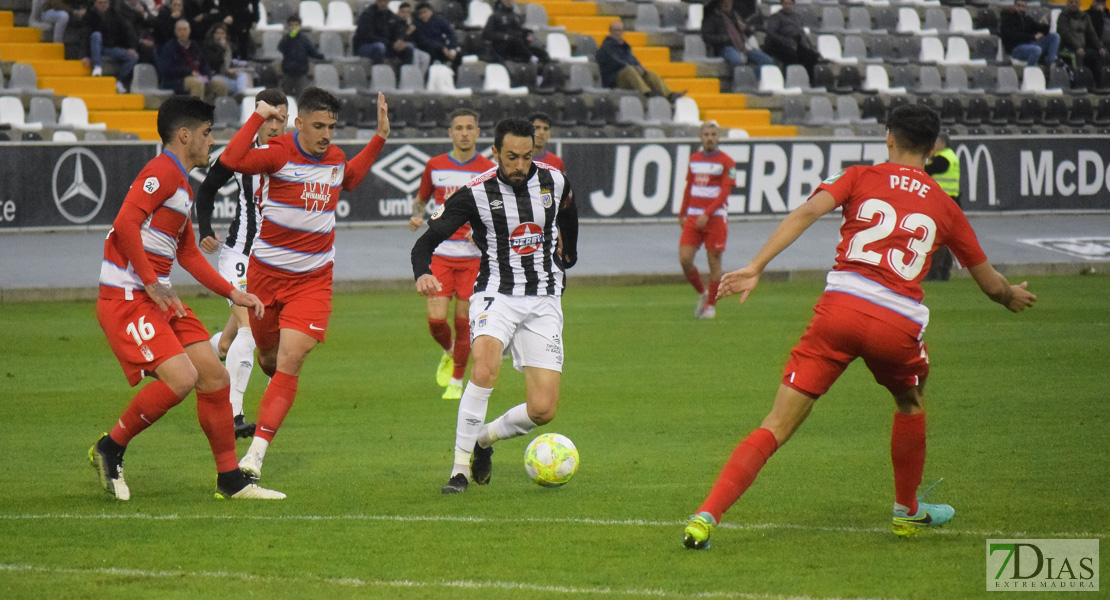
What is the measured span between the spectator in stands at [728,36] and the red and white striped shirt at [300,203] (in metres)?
19.0

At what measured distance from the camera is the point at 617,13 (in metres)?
26.8

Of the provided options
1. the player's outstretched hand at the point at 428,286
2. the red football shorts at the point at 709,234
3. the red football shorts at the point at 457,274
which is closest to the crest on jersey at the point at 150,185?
the player's outstretched hand at the point at 428,286

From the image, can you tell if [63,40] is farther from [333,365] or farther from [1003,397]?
[1003,397]

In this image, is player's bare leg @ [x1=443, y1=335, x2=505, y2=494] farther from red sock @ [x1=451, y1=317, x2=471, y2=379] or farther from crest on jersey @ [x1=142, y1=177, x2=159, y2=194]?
red sock @ [x1=451, y1=317, x2=471, y2=379]

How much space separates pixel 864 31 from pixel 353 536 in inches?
972

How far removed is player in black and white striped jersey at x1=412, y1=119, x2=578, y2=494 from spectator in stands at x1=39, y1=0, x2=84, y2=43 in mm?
16806

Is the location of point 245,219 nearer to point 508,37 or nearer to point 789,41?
point 508,37

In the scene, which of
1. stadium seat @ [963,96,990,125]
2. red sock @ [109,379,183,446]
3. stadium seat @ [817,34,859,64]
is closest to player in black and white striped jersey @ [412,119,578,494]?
red sock @ [109,379,183,446]

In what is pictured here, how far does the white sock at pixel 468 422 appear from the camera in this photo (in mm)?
7184

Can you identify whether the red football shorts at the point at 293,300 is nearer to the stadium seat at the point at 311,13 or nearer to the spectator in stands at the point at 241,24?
the spectator in stands at the point at 241,24

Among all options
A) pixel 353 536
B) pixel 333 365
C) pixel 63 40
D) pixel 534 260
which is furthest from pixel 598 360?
pixel 63 40

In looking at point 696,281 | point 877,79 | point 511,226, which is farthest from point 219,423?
point 877,79

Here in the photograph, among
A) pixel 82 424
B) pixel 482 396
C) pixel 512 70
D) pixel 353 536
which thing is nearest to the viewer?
pixel 353 536

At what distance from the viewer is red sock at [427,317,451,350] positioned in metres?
10.5
